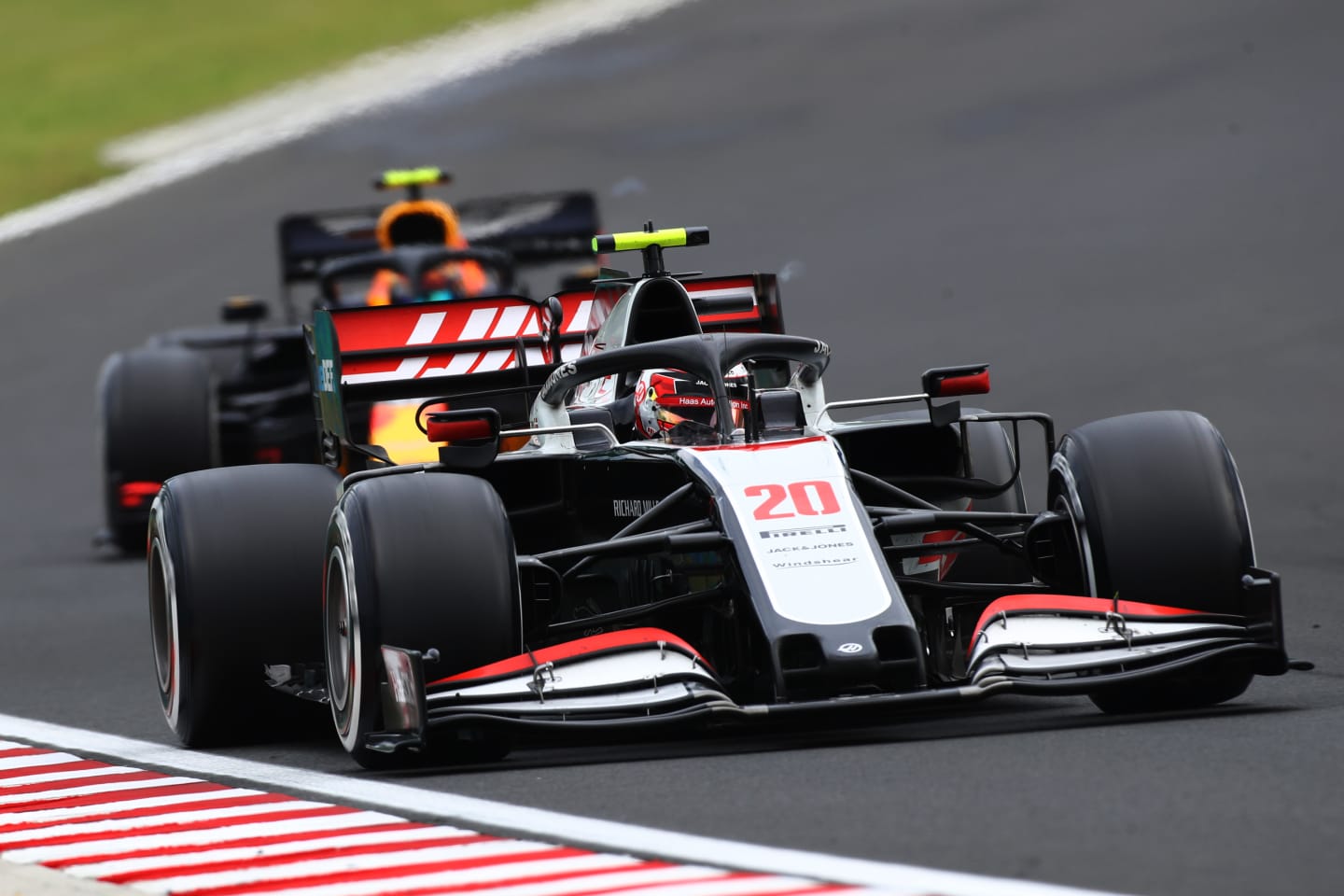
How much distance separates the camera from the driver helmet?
8.82 m

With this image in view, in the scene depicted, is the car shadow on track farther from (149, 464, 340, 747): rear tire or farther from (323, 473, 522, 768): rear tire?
(149, 464, 340, 747): rear tire

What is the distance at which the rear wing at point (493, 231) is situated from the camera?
2012cm

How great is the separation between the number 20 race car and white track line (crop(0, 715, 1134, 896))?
245 mm

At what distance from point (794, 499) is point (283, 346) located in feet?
37.5

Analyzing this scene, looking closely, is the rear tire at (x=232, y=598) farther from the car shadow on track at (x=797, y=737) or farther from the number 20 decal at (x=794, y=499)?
the number 20 decal at (x=794, y=499)

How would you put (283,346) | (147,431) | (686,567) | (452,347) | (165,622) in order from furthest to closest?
1. (283,346)
2. (147,431)
3. (452,347)
4. (165,622)
5. (686,567)

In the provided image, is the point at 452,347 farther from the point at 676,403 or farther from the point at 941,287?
the point at 941,287

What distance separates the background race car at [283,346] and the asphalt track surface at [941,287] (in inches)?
36.9

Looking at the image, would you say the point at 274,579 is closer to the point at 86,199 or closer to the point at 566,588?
the point at 566,588

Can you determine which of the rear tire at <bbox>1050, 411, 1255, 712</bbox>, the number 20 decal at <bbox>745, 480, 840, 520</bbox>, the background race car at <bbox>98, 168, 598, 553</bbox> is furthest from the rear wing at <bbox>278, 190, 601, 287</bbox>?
the number 20 decal at <bbox>745, 480, 840, 520</bbox>

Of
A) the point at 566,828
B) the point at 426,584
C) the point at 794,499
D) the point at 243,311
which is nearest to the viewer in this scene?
the point at 566,828

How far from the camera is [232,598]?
28.3 feet

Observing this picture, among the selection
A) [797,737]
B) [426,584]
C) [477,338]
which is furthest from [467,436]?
[477,338]

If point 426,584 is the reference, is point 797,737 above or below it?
below
